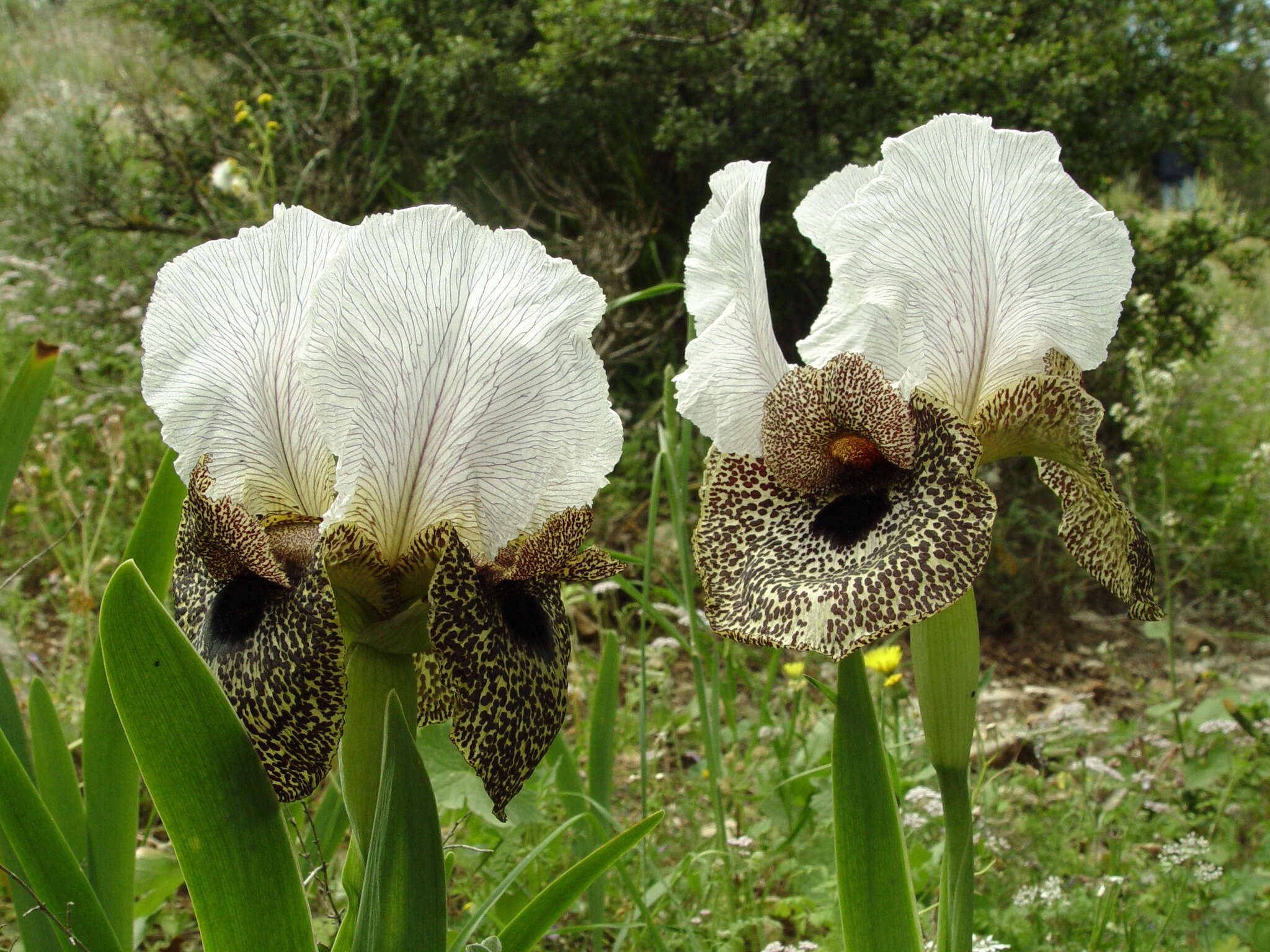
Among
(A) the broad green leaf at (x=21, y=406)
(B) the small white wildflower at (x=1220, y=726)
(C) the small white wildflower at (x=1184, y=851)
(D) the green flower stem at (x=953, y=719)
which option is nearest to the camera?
(D) the green flower stem at (x=953, y=719)

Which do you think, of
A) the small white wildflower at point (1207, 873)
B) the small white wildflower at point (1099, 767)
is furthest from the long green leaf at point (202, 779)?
the small white wildflower at point (1099, 767)

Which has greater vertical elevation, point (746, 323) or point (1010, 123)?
point (1010, 123)

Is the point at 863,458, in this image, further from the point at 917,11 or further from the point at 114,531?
the point at 917,11

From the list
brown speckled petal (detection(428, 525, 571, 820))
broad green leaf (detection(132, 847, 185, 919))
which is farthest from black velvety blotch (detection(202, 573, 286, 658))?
broad green leaf (detection(132, 847, 185, 919))

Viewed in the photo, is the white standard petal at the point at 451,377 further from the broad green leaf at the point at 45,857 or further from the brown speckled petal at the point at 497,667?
the broad green leaf at the point at 45,857

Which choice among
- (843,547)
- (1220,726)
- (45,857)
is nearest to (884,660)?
(1220,726)

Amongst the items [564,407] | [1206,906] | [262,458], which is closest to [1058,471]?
[564,407]

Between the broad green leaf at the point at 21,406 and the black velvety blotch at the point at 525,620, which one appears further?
the broad green leaf at the point at 21,406

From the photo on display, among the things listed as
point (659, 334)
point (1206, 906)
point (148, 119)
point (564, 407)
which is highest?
point (148, 119)
